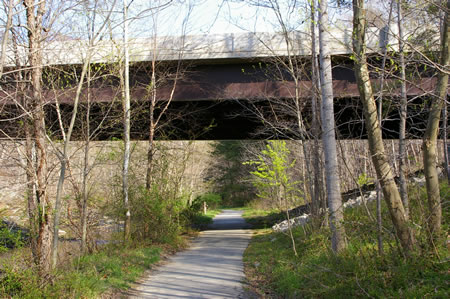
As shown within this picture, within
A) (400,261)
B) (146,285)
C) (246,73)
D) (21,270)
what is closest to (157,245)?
(146,285)

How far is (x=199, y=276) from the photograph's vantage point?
353 inches

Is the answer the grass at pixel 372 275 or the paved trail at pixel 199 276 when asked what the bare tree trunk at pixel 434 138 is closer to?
the grass at pixel 372 275

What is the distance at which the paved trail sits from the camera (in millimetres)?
7414

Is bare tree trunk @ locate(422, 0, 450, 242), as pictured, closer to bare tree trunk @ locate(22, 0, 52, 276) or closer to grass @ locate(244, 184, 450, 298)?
grass @ locate(244, 184, 450, 298)

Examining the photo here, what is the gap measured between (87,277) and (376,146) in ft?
18.8

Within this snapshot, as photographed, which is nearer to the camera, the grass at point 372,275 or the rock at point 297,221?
the grass at point 372,275

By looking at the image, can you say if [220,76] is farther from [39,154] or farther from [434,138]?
[434,138]

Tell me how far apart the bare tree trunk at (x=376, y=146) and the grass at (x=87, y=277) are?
4948 millimetres

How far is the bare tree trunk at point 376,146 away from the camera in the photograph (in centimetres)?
578

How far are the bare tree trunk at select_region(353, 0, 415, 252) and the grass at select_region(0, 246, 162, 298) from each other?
4.95 m

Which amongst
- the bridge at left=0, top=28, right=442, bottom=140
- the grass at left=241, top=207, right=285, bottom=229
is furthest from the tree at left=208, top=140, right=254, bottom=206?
the bridge at left=0, top=28, right=442, bottom=140

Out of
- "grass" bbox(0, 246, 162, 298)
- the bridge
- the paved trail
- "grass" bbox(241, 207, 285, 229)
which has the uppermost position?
the bridge

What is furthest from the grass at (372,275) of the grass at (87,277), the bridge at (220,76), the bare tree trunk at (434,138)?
the bridge at (220,76)

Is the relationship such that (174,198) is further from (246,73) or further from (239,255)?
(246,73)
